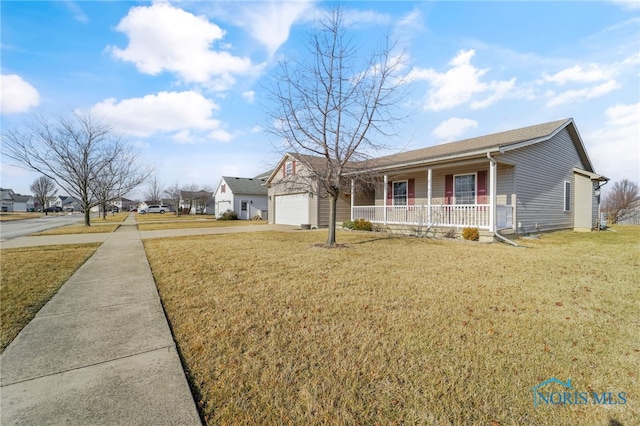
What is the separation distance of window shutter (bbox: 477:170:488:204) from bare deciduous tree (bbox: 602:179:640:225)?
21.5 metres

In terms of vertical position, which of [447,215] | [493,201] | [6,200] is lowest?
[447,215]

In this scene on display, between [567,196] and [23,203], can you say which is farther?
[23,203]

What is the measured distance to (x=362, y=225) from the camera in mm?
14398

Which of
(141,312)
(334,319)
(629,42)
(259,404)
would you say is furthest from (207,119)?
(629,42)

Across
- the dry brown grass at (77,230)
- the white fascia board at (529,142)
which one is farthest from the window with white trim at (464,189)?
the dry brown grass at (77,230)

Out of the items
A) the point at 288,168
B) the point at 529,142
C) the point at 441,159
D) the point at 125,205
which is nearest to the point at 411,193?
the point at 441,159

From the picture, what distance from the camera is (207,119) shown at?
16.2 metres

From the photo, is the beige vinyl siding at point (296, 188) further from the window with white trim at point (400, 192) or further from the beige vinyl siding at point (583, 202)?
the beige vinyl siding at point (583, 202)

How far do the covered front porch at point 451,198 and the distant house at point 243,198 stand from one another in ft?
61.9

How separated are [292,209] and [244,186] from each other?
1569 centimetres

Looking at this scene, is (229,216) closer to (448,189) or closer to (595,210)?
(448,189)

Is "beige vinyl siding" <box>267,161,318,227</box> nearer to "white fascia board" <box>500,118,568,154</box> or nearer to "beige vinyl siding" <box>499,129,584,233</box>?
"white fascia board" <box>500,118,568,154</box>

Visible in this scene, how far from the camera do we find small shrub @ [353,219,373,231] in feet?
46.7

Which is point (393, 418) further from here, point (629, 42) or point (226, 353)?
point (629, 42)
